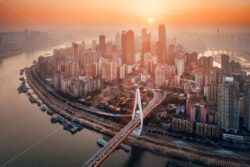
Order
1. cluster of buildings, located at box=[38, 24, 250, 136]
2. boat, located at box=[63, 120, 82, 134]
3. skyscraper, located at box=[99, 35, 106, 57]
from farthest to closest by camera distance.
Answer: skyscraper, located at box=[99, 35, 106, 57] < boat, located at box=[63, 120, 82, 134] < cluster of buildings, located at box=[38, 24, 250, 136]

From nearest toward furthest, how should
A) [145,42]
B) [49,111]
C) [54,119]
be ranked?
[54,119], [49,111], [145,42]

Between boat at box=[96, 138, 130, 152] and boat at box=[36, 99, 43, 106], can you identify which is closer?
boat at box=[96, 138, 130, 152]

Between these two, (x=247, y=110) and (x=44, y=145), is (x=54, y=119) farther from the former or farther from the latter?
(x=247, y=110)

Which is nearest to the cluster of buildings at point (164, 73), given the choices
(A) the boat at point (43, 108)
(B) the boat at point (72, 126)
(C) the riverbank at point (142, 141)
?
(C) the riverbank at point (142, 141)

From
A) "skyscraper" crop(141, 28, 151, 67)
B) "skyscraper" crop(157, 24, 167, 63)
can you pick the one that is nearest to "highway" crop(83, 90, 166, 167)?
"skyscraper" crop(157, 24, 167, 63)

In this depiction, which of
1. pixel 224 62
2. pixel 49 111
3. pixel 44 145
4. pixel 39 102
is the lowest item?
pixel 44 145

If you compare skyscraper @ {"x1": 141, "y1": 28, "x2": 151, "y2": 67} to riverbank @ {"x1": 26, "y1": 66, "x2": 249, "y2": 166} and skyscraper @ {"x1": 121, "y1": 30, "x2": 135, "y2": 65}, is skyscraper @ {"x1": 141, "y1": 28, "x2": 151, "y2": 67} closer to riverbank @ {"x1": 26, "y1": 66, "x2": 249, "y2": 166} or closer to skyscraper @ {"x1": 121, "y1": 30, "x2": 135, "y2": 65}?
skyscraper @ {"x1": 121, "y1": 30, "x2": 135, "y2": 65}

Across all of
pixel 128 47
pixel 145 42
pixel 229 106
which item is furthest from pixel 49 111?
pixel 145 42

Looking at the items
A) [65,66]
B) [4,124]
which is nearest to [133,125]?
[4,124]
